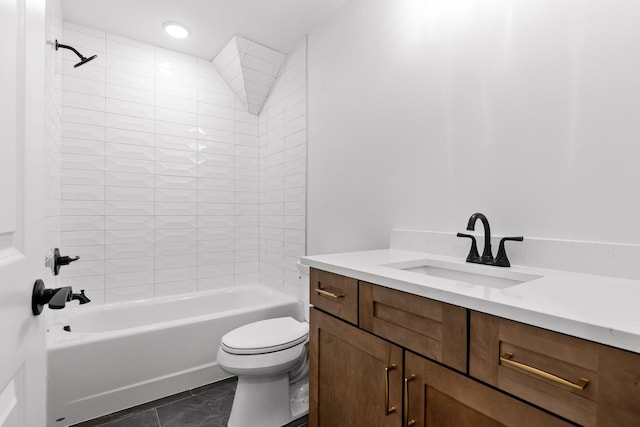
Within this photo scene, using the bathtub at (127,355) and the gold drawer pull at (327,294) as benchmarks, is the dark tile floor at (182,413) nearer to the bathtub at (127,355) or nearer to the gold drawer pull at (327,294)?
the bathtub at (127,355)

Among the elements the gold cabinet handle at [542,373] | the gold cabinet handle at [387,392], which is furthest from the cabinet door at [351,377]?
the gold cabinet handle at [542,373]

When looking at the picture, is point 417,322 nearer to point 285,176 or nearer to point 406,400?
point 406,400

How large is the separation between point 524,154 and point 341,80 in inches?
49.6

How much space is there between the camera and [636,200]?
38.0 inches

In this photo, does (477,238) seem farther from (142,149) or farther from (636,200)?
(142,149)

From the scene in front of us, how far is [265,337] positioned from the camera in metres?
1.66

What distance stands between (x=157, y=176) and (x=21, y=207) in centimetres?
218

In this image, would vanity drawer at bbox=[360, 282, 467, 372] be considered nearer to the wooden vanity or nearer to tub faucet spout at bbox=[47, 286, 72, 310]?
the wooden vanity

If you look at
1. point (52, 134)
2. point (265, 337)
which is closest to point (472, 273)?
point (265, 337)

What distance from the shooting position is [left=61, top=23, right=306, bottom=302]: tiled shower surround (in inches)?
90.0

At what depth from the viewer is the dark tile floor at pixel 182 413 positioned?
5.49 feet

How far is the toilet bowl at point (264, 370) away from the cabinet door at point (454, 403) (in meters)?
0.83

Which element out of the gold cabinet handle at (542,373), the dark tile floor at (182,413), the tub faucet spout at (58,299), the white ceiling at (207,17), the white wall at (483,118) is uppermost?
the white ceiling at (207,17)

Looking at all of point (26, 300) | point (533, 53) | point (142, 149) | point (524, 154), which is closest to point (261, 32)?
point (142, 149)
